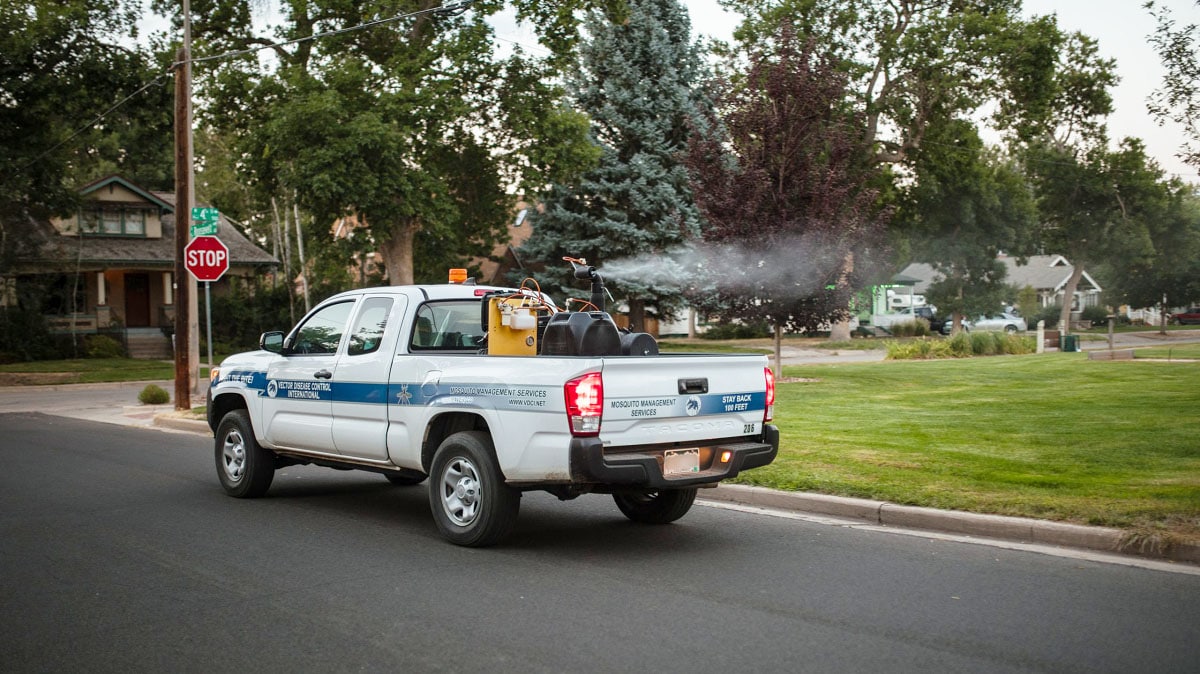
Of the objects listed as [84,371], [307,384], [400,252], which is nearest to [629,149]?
[400,252]

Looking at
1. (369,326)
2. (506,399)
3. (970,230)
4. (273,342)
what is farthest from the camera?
(970,230)

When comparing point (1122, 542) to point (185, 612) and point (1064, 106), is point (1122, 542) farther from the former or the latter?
point (1064, 106)

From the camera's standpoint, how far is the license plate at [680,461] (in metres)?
6.99

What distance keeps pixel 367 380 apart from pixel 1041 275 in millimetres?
72185

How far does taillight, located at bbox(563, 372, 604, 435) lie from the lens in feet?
21.7

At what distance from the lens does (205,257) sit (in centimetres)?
1797

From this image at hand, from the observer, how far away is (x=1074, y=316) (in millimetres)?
69438

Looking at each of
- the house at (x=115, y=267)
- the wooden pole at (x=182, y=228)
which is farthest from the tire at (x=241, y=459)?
the house at (x=115, y=267)

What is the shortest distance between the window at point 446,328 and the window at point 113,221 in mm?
35080

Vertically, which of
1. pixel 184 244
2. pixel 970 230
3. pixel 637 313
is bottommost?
pixel 637 313

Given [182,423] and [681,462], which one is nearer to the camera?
[681,462]

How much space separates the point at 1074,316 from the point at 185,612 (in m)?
72.4

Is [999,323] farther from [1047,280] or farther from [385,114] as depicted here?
[385,114]

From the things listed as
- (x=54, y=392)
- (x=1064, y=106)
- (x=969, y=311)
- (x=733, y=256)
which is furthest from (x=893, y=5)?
(x=54, y=392)
